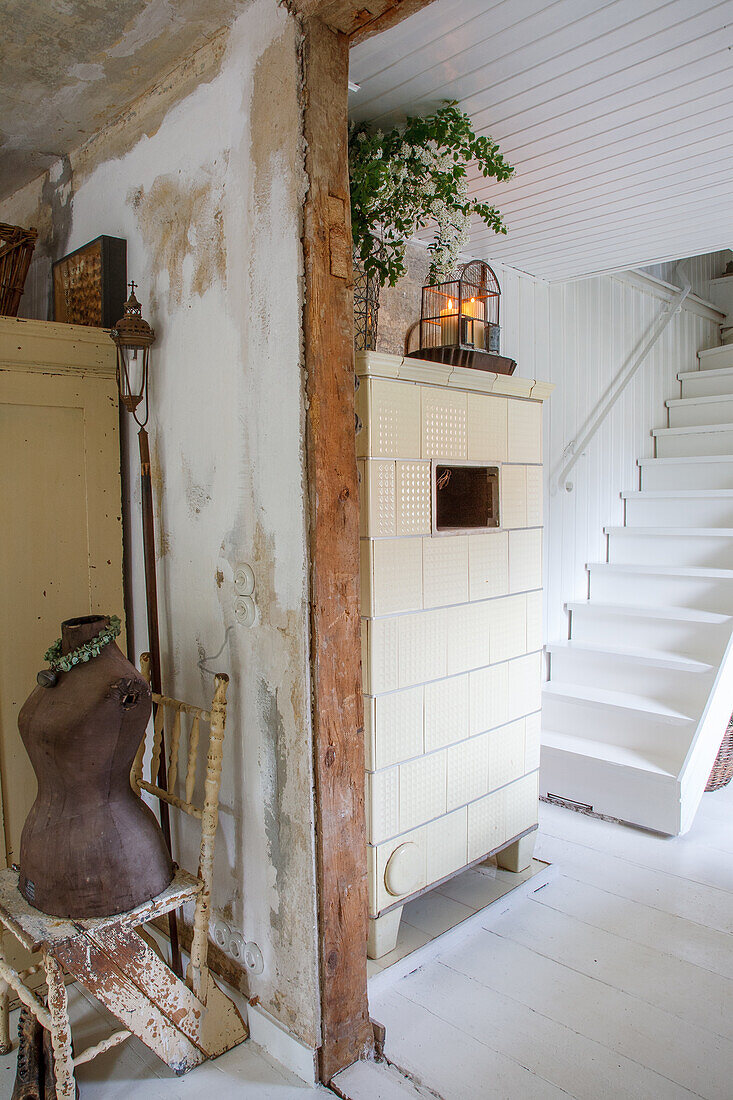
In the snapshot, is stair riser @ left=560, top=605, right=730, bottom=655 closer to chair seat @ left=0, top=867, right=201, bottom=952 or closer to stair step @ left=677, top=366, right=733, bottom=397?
stair step @ left=677, top=366, right=733, bottom=397

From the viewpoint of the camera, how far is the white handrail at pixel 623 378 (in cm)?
394

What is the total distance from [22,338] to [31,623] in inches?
30.9

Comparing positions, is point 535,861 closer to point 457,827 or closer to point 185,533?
point 457,827

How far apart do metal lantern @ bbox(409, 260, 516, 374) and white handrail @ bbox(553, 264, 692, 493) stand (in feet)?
4.05

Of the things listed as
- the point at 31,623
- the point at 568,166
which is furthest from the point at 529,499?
the point at 31,623

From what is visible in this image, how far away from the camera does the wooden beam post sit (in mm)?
1539

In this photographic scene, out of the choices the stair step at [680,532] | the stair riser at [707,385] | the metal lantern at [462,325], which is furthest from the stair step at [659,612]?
the stair riser at [707,385]

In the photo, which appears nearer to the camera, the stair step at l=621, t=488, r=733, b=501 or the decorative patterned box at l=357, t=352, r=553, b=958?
the decorative patterned box at l=357, t=352, r=553, b=958

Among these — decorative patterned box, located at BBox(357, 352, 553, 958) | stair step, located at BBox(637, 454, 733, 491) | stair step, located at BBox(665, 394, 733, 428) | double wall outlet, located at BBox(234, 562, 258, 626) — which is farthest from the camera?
stair step, located at BBox(665, 394, 733, 428)

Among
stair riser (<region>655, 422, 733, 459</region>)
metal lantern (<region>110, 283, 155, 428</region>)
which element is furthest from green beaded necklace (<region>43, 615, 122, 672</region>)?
stair riser (<region>655, 422, 733, 459</region>)

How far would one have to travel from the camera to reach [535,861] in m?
2.69

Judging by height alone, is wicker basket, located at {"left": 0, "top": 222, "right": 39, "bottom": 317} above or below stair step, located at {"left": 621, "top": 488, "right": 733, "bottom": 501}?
above

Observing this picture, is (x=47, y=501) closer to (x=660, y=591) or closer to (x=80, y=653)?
(x=80, y=653)

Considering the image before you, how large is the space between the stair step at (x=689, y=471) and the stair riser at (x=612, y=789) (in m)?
2.09
